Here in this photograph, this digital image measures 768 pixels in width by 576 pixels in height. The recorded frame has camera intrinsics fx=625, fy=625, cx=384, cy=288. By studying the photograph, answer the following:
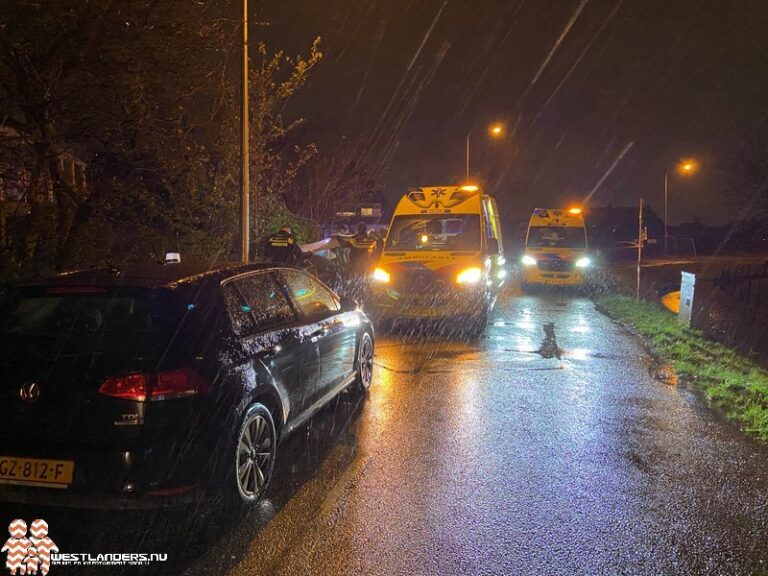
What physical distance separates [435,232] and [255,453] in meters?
8.73

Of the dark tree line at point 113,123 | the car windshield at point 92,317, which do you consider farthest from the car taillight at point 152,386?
the dark tree line at point 113,123

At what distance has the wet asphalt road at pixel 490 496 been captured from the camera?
11.6 ft

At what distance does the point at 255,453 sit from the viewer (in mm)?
4258

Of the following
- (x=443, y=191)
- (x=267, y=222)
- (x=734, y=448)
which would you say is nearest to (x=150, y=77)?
(x=443, y=191)

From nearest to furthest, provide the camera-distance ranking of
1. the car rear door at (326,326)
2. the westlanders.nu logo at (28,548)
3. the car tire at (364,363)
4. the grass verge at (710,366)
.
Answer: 1. the westlanders.nu logo at (28,548)
2. the car rear door at (326,326)
3. the grass verge at (710,366)
4. the car tire at (364,363)

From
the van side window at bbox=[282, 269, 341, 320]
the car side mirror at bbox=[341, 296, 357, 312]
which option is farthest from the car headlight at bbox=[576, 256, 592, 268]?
the van side window at bbox=[282, 269, 341, 320]

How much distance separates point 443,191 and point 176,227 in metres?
5.60

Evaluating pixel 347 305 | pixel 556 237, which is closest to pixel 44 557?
pixel 347 305

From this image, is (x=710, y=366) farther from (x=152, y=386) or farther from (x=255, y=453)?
(x=152, y=386)

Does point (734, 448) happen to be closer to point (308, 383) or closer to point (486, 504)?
point (486, 504)

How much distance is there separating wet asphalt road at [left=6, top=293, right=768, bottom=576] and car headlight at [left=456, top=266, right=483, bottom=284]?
387 centimetres

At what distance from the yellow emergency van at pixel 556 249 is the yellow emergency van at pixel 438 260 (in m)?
5.63

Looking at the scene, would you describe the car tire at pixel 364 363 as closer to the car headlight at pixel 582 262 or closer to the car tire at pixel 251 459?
the car tire at pixel 251 459

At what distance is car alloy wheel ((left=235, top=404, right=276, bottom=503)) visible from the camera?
4.04 meters
